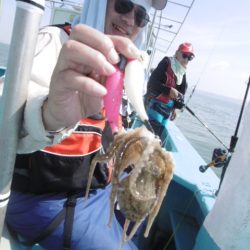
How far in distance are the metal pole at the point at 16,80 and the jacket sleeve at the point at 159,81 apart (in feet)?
19.0

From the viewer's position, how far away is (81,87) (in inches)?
39.1

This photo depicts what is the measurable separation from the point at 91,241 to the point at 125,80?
4.85ft

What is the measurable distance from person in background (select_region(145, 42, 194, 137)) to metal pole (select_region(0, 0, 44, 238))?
574 centimetres

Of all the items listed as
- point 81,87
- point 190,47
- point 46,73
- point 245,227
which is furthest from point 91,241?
point 190,47

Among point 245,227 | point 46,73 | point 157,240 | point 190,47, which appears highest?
point 190,47

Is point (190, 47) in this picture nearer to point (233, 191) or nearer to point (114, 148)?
point (233, 191)

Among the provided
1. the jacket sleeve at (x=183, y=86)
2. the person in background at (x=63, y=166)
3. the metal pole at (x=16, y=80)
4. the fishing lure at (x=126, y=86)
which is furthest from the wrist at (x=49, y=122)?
the jacket sleeve at (x=183, y=86)

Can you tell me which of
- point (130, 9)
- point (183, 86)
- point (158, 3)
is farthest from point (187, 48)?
point (130, 9)

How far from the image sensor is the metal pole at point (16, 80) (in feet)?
3.16

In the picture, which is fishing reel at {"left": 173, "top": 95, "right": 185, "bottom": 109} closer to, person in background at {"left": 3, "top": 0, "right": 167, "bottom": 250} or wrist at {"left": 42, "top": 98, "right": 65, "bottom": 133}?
person in background at {"left": 3, "top": 0, "right": 167, "bottom": 250}

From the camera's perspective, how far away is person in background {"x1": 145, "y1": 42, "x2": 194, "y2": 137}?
676cm

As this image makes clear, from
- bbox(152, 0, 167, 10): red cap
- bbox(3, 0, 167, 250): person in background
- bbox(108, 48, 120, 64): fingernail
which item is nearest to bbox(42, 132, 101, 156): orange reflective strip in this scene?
bbox(3, 0, 167, 250): person in background

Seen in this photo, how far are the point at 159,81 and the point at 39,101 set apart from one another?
5.76 metres

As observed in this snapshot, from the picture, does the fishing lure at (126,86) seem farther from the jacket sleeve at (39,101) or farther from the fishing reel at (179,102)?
the fishing reel at (179,102)
